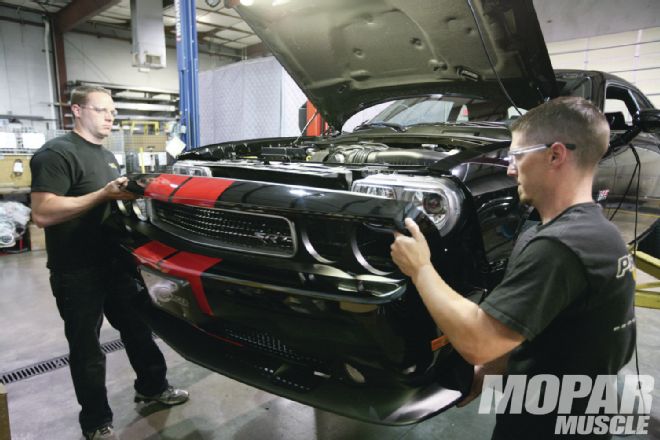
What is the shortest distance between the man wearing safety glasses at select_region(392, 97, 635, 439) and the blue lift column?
3520 mm

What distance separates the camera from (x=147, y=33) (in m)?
8.27

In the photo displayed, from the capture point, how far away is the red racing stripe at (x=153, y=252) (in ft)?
4.87

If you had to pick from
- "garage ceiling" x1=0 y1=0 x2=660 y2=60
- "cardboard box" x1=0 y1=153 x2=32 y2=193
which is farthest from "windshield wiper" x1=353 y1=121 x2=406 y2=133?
"cardboard box" x1=0 y1=153 x2=32 y2=193

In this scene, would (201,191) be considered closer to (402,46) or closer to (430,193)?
(430,193)

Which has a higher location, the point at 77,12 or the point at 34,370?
the point at 77,12

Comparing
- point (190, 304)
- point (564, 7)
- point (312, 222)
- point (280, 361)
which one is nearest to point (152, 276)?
point (190, 304)

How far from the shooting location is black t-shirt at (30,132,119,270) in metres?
1.69

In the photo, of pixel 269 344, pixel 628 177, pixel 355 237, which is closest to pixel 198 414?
pixel 269 344

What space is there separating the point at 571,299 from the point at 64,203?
1.72 m

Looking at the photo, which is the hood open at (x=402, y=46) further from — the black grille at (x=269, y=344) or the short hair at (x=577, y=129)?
the black grille at (x=269, y=344)

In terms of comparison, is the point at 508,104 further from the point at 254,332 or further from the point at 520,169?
the point at 254,332

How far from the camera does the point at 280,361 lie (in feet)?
4.57

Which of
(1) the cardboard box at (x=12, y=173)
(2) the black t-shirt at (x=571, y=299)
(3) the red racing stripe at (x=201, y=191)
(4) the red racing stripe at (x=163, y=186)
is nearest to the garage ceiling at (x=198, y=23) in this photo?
(1) the cardboard box at (x=12, y=173)

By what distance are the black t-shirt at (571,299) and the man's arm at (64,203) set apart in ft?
4.58
